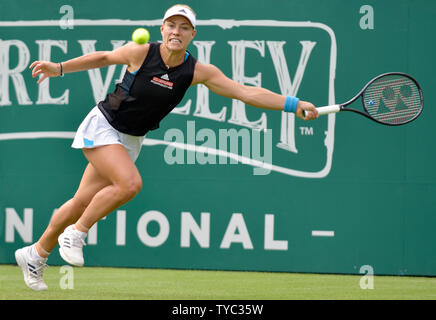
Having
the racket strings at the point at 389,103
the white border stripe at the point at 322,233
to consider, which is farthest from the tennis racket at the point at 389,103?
the white border stripe at the point at 322,233

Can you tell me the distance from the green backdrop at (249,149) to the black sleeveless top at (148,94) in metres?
1.63

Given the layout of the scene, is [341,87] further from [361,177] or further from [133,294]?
[133,294]

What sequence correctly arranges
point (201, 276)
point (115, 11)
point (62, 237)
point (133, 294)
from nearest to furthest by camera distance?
1. point (62, 237)
2. point (133, 294)
3. point (201, 276)
4. point (115, 11)

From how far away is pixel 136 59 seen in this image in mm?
4613

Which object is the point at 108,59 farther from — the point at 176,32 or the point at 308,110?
the point at 308,110

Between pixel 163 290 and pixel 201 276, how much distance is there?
0.83 metres

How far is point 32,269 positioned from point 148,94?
1.41 metres

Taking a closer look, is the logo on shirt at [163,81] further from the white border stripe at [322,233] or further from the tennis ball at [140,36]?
the white border stripe at [322,233]

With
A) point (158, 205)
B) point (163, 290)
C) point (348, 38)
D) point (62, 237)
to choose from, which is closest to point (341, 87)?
point (348, 38)

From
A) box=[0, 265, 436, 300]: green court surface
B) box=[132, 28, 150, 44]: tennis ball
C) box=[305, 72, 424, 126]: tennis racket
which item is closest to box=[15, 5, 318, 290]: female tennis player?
box=[132, 28, 150, 44]: tennis ball

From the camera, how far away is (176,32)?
179 inches

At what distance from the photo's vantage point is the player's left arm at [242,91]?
4.61 m

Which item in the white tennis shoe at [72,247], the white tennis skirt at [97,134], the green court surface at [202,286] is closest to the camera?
the white tennis shoe at [72,247]

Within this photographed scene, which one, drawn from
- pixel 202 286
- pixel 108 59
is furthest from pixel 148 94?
pixel 202 286
